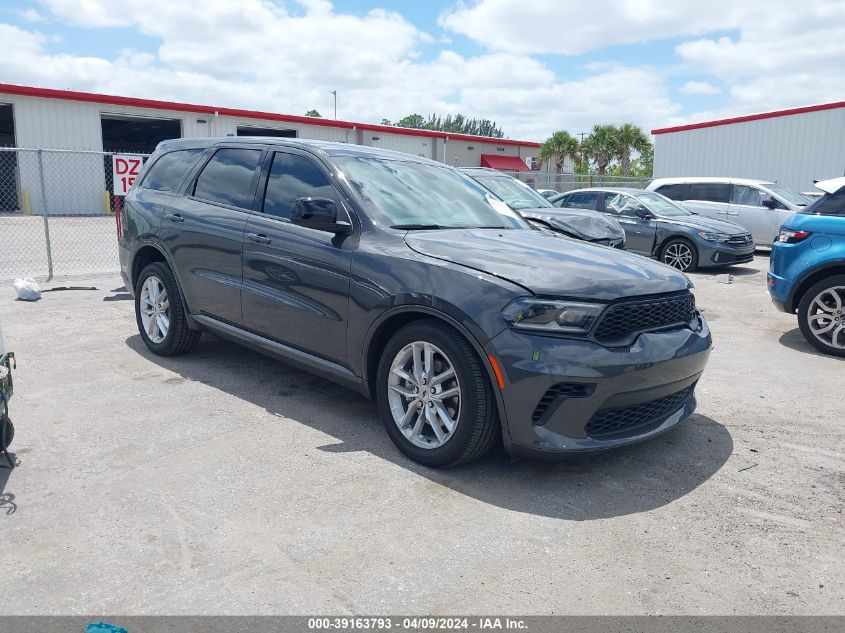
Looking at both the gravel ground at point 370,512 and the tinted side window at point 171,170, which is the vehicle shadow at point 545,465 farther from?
the tinted side window at point 171,170

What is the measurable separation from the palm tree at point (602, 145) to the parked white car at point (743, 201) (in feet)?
87.9

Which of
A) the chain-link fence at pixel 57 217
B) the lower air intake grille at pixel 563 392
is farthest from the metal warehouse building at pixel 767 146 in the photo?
the lower air intake grille at pixel 563 392

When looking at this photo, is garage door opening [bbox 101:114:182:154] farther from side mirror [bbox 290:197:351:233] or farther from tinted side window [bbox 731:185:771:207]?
side mirror [bbox 290:197:351:233]

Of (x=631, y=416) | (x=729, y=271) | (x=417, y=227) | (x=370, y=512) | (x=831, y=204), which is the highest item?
(x=831, y=204)

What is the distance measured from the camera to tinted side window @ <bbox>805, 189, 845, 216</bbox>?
6.67 meters

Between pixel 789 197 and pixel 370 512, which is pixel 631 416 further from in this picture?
pixel 789 197

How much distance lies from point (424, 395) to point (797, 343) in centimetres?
501

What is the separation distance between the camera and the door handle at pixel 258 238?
4.73 metres

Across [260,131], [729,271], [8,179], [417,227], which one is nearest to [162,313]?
[417,227]

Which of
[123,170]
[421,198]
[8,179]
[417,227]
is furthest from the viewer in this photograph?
[8,179]

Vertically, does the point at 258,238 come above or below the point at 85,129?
below

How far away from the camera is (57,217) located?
24281mm

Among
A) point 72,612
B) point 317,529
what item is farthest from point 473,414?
point 72,612

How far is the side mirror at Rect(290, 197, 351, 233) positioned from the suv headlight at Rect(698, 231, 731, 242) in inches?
372
